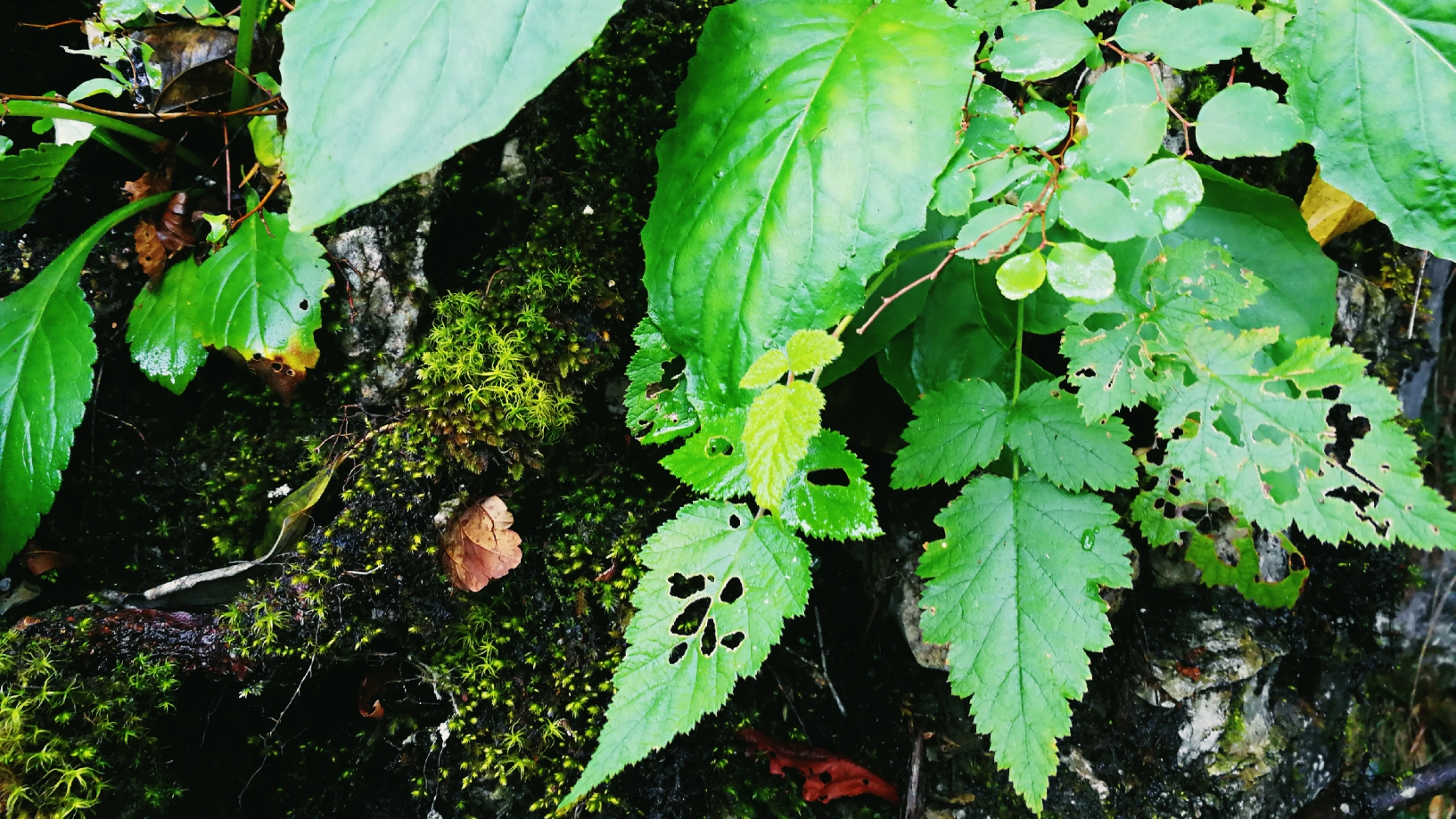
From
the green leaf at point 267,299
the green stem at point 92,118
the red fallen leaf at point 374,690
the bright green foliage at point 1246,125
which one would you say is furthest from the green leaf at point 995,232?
the green stem at point 92,118

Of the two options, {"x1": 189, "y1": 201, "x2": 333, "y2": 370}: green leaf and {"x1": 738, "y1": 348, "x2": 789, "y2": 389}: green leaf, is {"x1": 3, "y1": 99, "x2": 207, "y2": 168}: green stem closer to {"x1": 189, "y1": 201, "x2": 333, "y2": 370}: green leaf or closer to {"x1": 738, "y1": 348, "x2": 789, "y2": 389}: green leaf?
{"x1": 189, "y1": 201, "x2": 333, "y2": 370}: green leaf

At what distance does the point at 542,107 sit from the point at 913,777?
1962 millimetres

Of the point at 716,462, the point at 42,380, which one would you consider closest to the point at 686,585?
the point at 716,462

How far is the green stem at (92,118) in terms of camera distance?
5.32ft

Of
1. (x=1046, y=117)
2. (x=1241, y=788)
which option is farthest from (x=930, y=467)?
(x=1241, y=788)

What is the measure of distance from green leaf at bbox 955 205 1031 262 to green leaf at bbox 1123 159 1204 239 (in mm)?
77

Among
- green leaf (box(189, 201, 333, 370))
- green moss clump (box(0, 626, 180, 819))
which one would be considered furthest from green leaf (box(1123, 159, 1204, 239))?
green moss clump (box(0, 626, 180, 819))

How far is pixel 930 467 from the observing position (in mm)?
1453

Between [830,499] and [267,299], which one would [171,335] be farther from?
[830,499]

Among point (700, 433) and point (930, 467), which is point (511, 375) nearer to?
point (700, 433)

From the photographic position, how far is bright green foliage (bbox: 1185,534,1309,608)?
5.63 ft

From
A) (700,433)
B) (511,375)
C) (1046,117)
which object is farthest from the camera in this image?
(511,375)

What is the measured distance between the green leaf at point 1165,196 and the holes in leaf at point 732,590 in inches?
36.3

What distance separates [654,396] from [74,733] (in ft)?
4.24
